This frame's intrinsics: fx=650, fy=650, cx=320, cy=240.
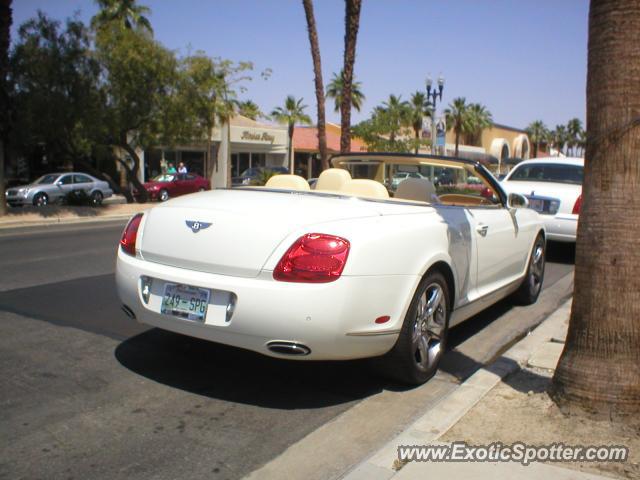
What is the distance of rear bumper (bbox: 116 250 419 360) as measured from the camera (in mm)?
3596

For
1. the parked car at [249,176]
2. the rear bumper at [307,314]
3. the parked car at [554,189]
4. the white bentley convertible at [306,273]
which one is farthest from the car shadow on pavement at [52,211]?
the rear bumper at [307,314]

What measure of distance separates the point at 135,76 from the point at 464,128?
178 feet

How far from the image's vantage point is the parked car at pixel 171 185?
2971 centimetres

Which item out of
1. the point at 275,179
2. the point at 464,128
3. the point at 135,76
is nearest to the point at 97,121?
the point at 135,76

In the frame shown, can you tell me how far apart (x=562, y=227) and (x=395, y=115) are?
142 ft

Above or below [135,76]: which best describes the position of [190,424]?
below

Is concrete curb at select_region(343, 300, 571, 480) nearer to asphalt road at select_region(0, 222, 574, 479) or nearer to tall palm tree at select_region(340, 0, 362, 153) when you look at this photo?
asphalt road at select_region(0, 222, 574, 479)

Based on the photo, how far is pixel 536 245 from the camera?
687 cm

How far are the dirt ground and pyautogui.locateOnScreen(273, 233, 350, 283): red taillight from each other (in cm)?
107

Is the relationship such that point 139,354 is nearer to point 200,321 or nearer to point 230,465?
point 200,321

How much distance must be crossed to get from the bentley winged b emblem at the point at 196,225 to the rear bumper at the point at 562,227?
710 centimetres

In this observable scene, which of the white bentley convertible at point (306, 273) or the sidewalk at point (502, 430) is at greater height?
the white bentley convertible at point (306, 273)

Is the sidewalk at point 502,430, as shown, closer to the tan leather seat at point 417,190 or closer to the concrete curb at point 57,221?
the tan leather seat at point 417,190

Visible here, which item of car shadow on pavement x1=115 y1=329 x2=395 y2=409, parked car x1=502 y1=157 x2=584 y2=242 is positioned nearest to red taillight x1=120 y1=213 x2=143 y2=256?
car shadow on pavement x1=115 y1=329 x2=395 y2=409
